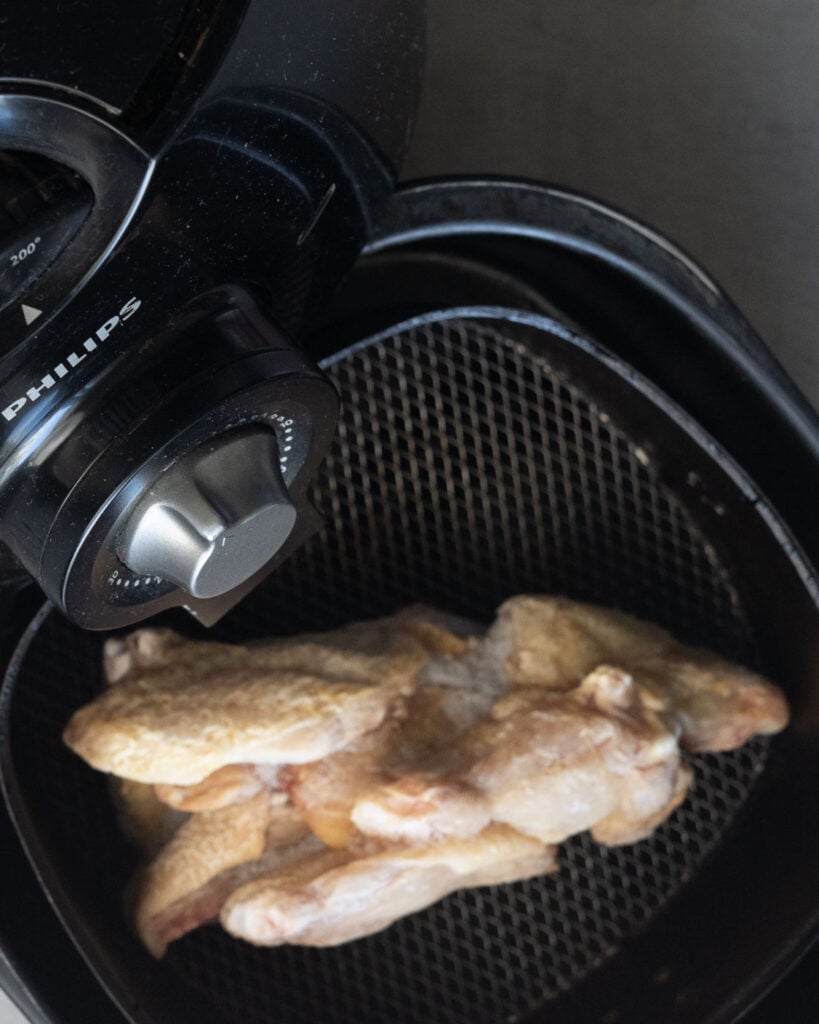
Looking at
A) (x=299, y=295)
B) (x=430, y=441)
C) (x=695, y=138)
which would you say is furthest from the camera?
(x=695, y=138)

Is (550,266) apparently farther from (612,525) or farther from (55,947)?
(55,947)

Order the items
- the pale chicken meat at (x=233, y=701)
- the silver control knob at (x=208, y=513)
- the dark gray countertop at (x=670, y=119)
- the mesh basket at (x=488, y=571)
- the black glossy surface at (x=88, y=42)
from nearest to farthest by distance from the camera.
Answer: the black glossy surface at (x=88, y=42)
the silver control knob at (x=208, y=513)
the pale chicken meat at (x=233, y=701)
the mesh basket at (x=488, y=571)
the dark gray countertop at (x=670, y=119)

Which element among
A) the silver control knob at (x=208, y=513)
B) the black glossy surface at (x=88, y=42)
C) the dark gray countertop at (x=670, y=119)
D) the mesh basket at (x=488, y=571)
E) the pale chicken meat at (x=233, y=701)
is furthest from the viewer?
the dark gray countertop at (x=670, y=119)

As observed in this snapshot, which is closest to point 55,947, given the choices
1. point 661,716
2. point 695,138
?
point 661,716

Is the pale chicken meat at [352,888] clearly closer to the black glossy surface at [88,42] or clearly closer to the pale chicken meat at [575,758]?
the pale chicken meat at [575,758]

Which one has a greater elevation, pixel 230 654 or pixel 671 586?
pixel 230 654

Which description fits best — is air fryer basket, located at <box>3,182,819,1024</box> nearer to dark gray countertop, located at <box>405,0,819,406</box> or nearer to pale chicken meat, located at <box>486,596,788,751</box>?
pale chicken meat, located at <box>486,596,788,751</box>

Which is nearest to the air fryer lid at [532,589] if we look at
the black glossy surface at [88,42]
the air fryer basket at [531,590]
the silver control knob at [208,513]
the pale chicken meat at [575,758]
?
the air fryer basket at [531,590]

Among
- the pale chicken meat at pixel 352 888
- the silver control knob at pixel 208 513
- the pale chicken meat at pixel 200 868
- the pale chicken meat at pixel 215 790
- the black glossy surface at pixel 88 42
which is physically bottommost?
the pale chicken meat at pixel 352 888
